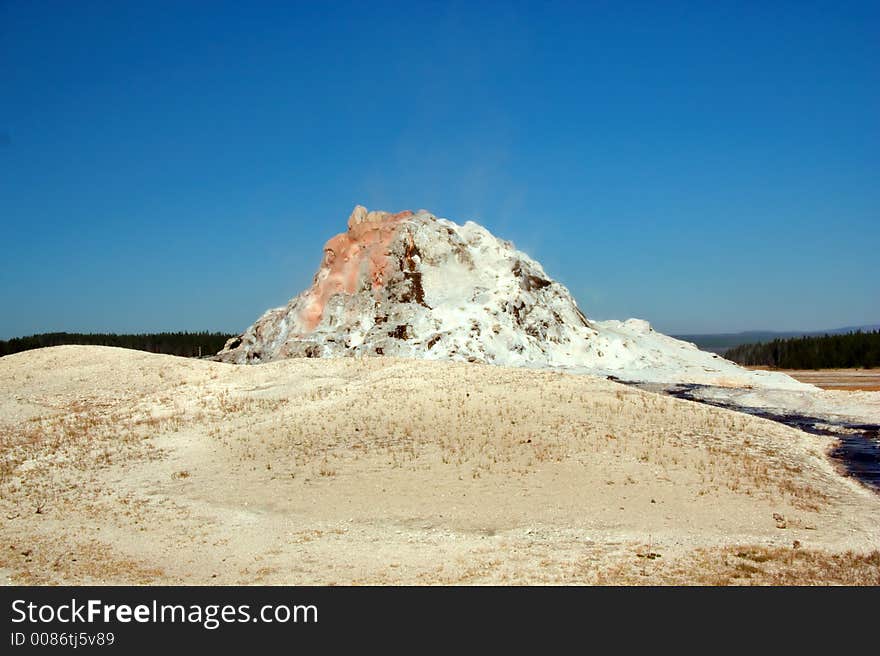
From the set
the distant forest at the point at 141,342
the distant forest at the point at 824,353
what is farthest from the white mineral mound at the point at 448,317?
the distant forest at the point at 141,342

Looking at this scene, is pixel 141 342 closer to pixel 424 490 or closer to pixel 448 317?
pixel 448 317

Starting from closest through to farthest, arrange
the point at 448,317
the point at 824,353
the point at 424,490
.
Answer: the point at 424,490 → the point at 448,317 → the point at 824,353

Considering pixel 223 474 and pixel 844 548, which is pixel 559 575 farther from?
pixel 223 474

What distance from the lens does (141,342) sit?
10744 cm

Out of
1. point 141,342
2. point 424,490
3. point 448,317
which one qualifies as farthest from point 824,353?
point 141,342

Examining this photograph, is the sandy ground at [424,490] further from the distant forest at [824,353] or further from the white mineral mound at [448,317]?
the distant forest at [824,353]

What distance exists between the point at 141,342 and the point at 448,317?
76.5 m

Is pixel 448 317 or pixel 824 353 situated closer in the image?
pixel 448 317

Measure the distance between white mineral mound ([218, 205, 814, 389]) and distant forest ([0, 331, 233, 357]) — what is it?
2073 inches

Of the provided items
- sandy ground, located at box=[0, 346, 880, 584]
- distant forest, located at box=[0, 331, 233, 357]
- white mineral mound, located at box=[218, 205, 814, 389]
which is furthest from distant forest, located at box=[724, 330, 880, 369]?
distant forest, located at box=[0, 331, 233, 357]

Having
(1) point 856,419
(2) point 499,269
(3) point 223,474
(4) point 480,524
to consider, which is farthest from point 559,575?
(2) point 499,269

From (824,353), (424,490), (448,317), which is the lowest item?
(424,490)

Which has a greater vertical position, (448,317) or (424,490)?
(448,317)

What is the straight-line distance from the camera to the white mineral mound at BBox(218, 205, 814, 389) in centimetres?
4494
